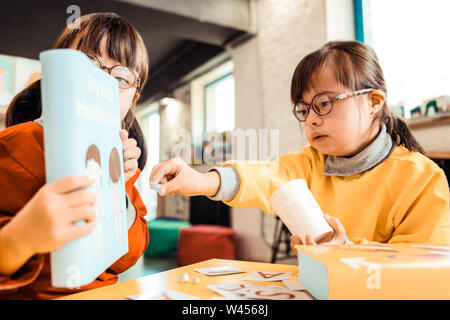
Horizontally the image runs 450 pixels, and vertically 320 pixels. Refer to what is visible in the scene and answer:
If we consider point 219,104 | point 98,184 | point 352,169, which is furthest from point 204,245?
point 98,184

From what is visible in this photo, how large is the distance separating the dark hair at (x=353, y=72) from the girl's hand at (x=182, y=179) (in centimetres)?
35

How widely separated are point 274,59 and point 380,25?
882 millimetres

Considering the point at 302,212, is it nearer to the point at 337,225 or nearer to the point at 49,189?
the point at 337,225

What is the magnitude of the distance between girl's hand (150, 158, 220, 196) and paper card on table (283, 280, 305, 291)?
251 millimetres

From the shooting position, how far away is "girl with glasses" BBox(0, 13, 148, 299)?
0.32 m

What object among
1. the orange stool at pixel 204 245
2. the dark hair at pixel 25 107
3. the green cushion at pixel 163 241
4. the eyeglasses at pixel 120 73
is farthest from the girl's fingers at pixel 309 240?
the green cushion at pixel 163 241

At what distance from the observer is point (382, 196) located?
0.77m

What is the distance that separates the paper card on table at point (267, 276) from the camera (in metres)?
0.52

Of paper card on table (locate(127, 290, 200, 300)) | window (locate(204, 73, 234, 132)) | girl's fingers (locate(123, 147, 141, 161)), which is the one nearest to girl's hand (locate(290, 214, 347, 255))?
paper card on table (locate(127, 290, 200, 300))

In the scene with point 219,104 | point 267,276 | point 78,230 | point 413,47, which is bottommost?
point 267,276

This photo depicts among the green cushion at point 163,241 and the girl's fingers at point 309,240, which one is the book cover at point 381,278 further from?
the green cushion at point 163,241

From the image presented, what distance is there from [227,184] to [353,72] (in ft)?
1.42
